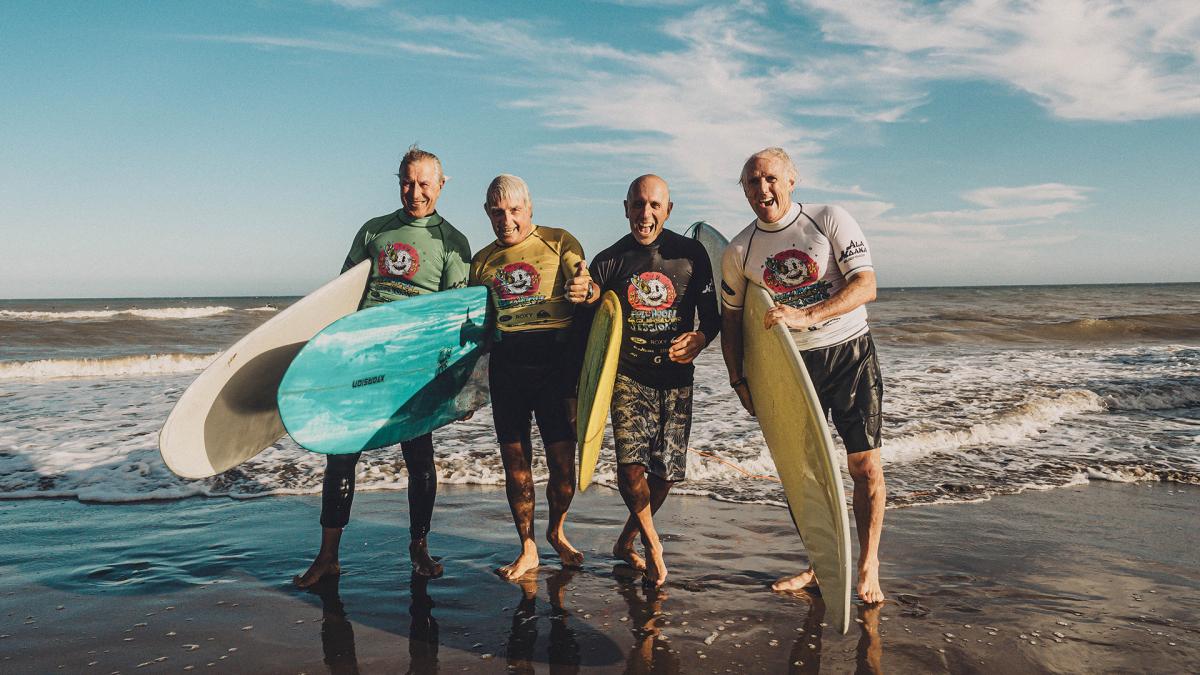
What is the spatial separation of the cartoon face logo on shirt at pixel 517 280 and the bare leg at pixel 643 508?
3.01 feet

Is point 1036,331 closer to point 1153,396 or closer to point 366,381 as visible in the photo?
point 1153,396

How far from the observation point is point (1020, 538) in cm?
407

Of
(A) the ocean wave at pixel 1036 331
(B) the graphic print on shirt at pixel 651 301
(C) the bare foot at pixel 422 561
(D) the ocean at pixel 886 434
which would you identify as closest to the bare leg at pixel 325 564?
(C) the bare foot at pixel 422 561

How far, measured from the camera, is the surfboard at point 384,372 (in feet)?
10.9

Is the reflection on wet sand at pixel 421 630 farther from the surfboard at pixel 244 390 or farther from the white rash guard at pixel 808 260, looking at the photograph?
the white rash guard at pixel 808 260

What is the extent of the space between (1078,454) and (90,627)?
22.7 feet

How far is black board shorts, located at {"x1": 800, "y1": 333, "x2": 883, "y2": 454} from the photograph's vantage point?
3.10 metres

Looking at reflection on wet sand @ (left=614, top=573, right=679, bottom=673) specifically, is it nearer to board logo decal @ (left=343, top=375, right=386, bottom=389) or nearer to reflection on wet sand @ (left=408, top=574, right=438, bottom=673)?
reflection on wet sand @ (left=408, top=574, right=438, bottom=673)

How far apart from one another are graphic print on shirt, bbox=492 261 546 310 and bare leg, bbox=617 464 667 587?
88 cm

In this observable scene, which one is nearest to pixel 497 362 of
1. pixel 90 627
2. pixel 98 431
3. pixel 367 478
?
pixel 90 627

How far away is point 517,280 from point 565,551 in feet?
4.46

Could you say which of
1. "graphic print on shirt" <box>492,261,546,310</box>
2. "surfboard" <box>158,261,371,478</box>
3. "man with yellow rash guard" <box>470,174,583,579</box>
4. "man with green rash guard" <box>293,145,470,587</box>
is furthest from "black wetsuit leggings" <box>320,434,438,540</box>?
"graphic print on shirt" <box>492,261,546,310</box>

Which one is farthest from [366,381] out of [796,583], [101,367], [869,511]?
[101,367]

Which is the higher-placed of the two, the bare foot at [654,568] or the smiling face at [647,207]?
the smiling face at [647,207]
